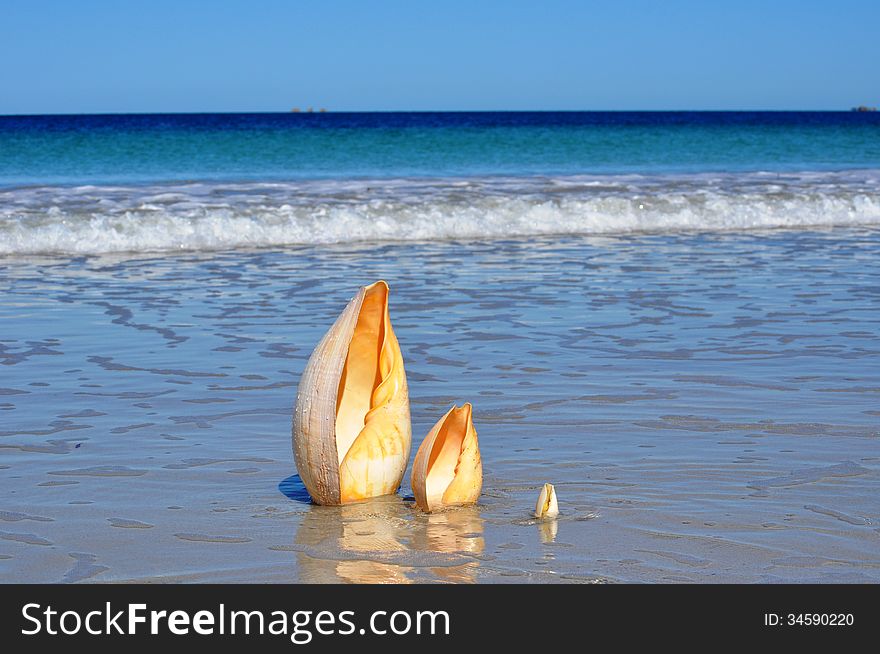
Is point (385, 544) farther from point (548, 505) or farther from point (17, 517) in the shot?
point (17, 517)

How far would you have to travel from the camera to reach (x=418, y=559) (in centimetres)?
317

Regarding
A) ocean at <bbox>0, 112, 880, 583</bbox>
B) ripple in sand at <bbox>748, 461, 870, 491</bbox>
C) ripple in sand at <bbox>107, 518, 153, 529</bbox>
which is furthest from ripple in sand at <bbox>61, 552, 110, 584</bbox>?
ripple in sand at <bbox>748, 461, 870, 491</bbox>

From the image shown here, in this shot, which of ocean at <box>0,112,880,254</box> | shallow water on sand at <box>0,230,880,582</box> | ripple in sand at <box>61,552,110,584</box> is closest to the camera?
ripple in sand at <box>61,552,110,584</box>

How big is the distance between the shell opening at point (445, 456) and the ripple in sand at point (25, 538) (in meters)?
1.13

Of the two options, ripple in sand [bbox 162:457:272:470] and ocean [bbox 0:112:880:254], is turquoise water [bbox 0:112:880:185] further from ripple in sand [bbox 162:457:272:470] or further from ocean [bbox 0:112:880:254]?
ripple in sand [bbox 162:457:272:470]

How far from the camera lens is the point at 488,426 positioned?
15.4ft

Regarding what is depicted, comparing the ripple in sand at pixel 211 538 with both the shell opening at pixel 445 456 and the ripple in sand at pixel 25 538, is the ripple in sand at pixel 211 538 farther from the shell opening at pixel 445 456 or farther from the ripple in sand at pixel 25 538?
the shell opening at pixel 445 456

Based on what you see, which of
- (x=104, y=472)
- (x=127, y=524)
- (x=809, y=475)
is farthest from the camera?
(x=104, y=472)

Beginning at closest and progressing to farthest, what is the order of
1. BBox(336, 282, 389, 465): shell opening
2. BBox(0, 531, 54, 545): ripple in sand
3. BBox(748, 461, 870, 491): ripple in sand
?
BBox(0, 531, 54, 545): ripple in sand
BBox(336, 282, 389, 465): shell opening
BBox(748, 461, 870, 491): ripple in sand

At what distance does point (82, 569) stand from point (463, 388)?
99.4 inches

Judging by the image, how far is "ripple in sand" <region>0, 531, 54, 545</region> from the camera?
334cm

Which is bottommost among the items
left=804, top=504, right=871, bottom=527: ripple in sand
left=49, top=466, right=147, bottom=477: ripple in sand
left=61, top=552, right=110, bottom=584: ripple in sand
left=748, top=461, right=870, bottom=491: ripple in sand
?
left=61, top=552, right=110, bottom=584: ripple in sand

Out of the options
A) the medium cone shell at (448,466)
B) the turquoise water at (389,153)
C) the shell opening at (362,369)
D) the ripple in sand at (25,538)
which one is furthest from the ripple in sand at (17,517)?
the turquoise water at (389,153)

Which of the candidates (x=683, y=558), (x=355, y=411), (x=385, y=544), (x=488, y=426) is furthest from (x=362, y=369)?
(x=683, y=558)
